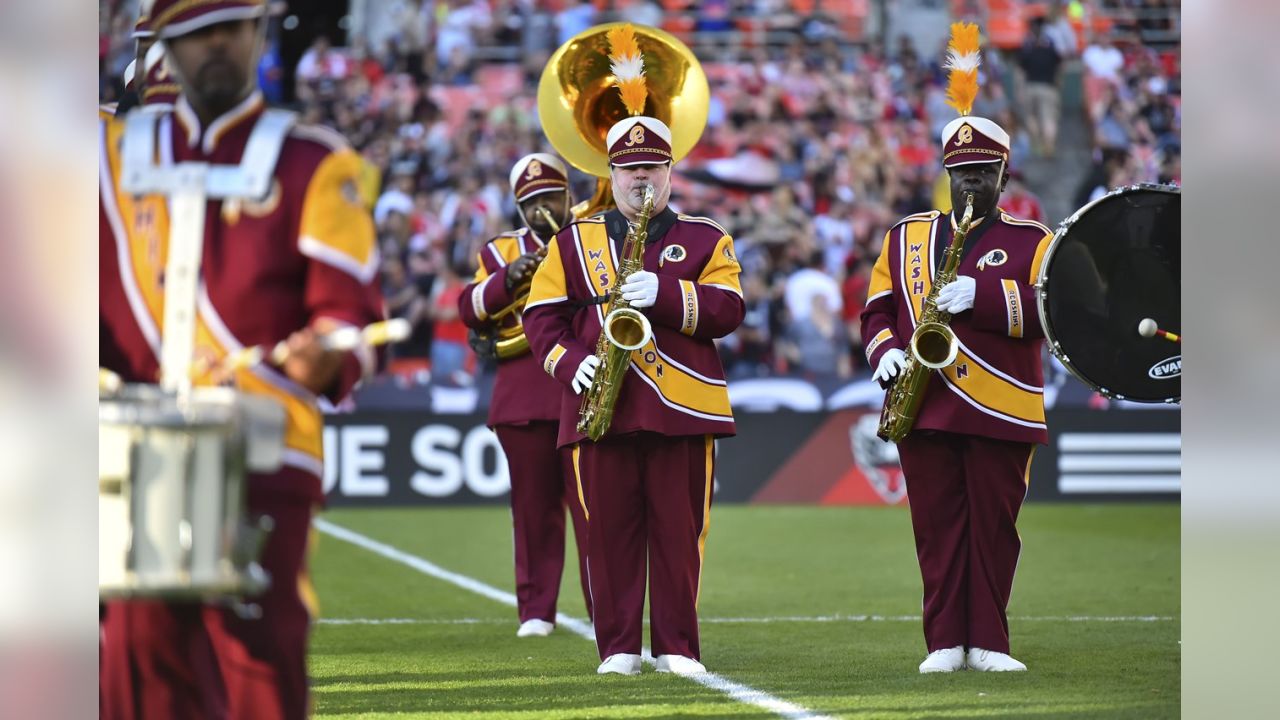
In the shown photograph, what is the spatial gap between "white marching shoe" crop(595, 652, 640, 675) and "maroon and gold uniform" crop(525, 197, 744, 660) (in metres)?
0.04

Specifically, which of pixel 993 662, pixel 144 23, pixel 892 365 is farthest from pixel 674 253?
pixel 144 23

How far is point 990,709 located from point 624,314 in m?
1.97

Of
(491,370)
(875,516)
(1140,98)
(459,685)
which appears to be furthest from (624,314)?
(1140,98)

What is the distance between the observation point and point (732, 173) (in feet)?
69.5

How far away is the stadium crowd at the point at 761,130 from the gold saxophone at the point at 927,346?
9.84m

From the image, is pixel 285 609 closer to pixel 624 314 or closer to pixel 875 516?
pixel 624 314

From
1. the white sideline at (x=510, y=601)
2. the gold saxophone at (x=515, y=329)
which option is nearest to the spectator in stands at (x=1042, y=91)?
the white sideline at (x=510, y=601)

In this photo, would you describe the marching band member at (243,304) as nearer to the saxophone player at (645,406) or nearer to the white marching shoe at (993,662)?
the saxophone player at (645,406)

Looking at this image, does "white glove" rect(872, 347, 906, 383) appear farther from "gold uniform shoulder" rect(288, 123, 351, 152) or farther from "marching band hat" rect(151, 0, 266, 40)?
"marching band hat" rect(151, 0, 266, 40)

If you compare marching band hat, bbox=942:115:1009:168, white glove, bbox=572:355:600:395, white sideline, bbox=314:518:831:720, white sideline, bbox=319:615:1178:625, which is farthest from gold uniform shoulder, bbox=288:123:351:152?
white sideline, bbox=319:615:1178:625

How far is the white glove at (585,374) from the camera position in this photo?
7.36 m

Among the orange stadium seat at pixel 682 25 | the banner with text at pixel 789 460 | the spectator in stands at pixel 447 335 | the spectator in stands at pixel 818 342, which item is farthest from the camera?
the orange stadium seat at pixel 682 25

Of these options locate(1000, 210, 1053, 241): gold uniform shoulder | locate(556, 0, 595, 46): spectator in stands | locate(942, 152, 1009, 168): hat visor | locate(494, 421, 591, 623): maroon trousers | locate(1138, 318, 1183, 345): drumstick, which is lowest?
locate(494, 421, 591, 623): maroon trousers

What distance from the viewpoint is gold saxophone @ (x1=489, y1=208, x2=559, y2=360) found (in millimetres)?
9305
